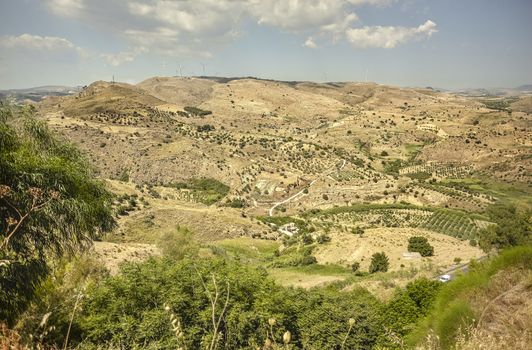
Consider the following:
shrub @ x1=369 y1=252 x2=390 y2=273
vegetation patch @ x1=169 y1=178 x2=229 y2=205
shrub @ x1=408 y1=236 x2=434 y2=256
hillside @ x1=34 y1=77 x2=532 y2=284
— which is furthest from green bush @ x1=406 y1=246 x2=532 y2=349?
vegetation patch @ x1=169 y1=178 x2=229 y2=205

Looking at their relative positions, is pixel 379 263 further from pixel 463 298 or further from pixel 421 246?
pixel 463 298

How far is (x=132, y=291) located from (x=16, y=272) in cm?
556

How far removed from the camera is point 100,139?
403ft

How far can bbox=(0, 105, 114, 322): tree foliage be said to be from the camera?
13153 millimetres

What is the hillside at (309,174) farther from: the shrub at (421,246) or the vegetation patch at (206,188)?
the shrub at (421,246)

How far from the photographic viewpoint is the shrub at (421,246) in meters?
56.2

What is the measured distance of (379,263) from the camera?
5259 cm

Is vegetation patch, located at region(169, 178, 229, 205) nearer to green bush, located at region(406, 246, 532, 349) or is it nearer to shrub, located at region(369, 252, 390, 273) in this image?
shrub, located at region(369, 252, 390, 273)

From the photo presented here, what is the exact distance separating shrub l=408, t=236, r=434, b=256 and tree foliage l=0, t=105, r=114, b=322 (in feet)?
160

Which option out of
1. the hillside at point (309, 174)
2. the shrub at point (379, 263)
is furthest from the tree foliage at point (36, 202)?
the shrub at point (379, 263)

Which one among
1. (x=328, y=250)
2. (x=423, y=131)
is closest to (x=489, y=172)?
(x=423, y=131)

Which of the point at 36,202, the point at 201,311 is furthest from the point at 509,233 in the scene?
the point at 36,202

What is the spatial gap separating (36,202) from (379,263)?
155ft

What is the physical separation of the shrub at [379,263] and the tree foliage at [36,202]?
41458 mm
